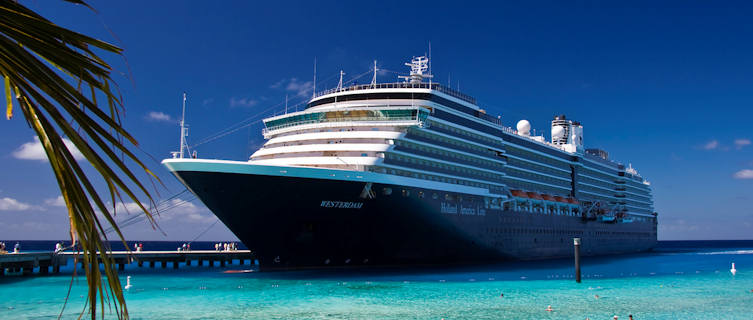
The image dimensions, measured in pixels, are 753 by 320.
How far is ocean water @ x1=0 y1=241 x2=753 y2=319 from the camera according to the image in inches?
909

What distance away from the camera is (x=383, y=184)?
33.8m

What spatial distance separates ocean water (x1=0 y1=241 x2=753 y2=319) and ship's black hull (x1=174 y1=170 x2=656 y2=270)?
1.09 metres

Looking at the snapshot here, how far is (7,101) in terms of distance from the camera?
2.34 m

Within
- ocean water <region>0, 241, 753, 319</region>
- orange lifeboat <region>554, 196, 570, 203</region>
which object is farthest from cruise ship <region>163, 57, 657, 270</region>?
orange lifeboat <region>554, 196, 570, 203</region>

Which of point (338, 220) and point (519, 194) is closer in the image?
point (338, 220)

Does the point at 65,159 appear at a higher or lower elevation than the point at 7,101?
lower

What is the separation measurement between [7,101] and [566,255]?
2184 inches

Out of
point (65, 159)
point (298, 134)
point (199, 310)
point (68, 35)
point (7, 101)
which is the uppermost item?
point (298, 134)

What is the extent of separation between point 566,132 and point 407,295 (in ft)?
144

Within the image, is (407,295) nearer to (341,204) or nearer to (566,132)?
(341,204)

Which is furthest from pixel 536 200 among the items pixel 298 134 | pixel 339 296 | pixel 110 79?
pixel 110 79

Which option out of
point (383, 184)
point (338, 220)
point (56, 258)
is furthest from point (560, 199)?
point (56, 258)

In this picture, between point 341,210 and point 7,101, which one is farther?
point 341,210

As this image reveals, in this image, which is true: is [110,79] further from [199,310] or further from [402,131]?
[402,131]
